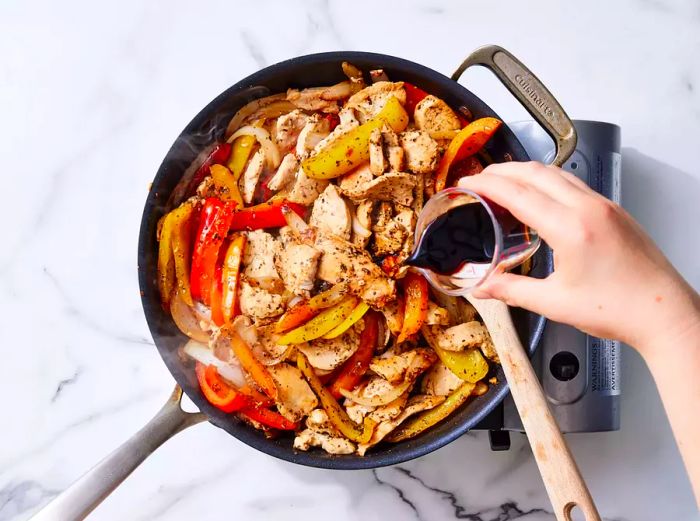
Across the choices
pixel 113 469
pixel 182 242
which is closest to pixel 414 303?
pixel 182 242

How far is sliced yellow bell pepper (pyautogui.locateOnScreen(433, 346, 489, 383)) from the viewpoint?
1719 mm

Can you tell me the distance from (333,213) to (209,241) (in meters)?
0.32

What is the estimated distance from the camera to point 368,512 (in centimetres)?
204

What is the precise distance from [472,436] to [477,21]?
48.9 inches

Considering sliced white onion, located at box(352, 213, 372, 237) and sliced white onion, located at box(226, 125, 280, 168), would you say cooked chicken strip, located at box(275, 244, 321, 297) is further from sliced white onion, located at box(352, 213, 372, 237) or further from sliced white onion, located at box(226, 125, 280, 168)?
sliced white onion, located at box(226, 125, 280, 168)

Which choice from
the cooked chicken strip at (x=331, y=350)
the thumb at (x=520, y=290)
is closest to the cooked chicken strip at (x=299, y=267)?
the cooked chicken strip at (x=331, y=350)

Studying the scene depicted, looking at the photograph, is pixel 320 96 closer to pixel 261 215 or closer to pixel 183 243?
pixel 261 215

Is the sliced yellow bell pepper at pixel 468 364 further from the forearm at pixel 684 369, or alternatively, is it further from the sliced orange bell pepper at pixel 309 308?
the forearm at pixel 684 369

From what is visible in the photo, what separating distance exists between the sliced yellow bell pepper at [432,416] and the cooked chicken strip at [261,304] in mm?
444

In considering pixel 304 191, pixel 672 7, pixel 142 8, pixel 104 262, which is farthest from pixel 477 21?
pixel 104 262

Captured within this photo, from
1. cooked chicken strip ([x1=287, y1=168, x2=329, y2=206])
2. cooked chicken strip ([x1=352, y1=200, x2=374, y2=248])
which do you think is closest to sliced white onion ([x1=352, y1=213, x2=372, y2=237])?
cooked chicken strip ([x1=352, y1=200, x2=374, y2=248])

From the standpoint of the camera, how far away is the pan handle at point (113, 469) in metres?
1.52

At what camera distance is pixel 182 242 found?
1.72 m

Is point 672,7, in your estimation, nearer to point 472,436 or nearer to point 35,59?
point 472,436
